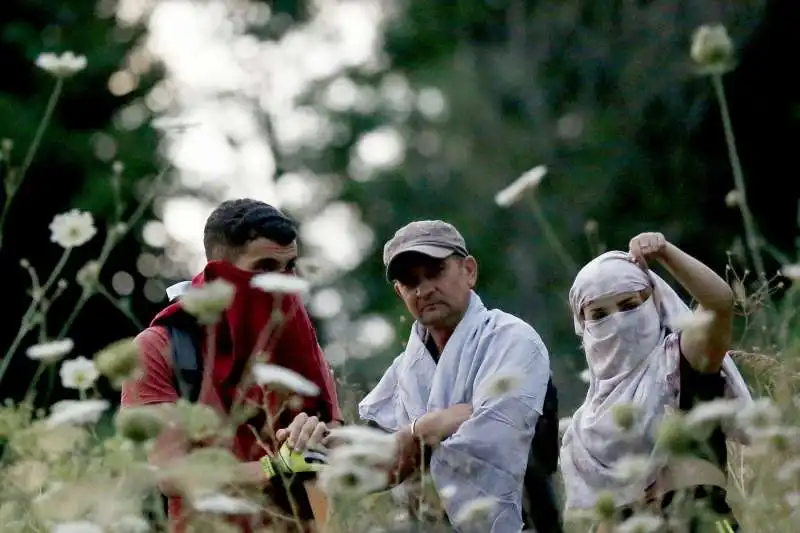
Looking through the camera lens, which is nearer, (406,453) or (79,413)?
(79,413)

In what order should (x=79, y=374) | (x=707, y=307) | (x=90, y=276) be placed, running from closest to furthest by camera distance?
1. (x=90, y=276)
2. (x=79, y=374)
3. (x=707, y=307)

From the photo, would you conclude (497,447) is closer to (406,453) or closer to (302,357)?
(406,453)

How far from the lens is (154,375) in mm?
4234

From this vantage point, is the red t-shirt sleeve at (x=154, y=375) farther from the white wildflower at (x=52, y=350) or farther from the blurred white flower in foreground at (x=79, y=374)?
the white wildflower at (x=52, y=350)

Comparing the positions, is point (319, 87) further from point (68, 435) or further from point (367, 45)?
point (68, 435)

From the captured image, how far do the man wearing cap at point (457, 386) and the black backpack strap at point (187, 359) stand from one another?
46cm

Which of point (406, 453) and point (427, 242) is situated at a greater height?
point (427, 242)

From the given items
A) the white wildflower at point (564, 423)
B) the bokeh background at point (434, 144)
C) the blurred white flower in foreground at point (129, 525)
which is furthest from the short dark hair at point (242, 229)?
the bokeh background at point (434, 144)

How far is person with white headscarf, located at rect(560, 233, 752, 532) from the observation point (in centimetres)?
413

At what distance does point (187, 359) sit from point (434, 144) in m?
14.5

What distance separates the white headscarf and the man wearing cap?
0.41 ft

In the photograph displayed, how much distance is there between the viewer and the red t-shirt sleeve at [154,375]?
4.20 metres

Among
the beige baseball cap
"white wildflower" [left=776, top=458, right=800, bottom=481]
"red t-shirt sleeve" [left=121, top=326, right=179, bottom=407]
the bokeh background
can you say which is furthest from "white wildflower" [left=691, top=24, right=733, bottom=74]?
the bokeh background

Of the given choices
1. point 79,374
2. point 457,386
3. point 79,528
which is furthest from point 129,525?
point 457,386
